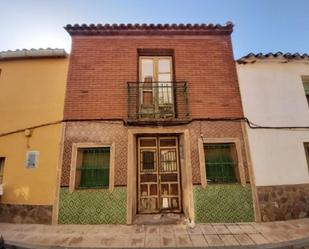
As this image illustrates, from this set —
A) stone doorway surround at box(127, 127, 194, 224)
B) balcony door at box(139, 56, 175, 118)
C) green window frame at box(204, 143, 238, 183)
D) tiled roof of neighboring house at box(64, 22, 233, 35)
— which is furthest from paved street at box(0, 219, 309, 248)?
tiled roof of neighboring house at box(64, 22, 233, 35)

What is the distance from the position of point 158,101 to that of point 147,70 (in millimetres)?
1324

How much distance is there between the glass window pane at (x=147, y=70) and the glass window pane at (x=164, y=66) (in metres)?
0.36

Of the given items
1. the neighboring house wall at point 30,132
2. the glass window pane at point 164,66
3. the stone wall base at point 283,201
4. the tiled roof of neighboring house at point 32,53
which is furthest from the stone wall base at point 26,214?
the stone wall base at point 283,201

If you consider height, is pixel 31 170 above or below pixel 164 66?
below

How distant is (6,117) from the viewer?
669 cm

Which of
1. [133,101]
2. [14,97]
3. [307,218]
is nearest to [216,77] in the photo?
[133,101]

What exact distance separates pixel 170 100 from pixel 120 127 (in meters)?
1.98

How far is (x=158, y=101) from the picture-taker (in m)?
6.84

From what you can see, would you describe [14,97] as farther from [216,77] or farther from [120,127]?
[216,77]

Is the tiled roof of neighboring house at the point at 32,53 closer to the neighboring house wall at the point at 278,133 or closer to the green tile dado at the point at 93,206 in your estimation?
the green tile dado at the point at 93,206

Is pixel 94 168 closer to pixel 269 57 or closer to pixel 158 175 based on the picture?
pixel 158 175

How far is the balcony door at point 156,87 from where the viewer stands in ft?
22.3

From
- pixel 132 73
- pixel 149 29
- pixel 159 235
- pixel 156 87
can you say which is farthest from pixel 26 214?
pixel 149 29

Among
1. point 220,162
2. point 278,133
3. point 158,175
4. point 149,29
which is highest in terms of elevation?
point 149,29
